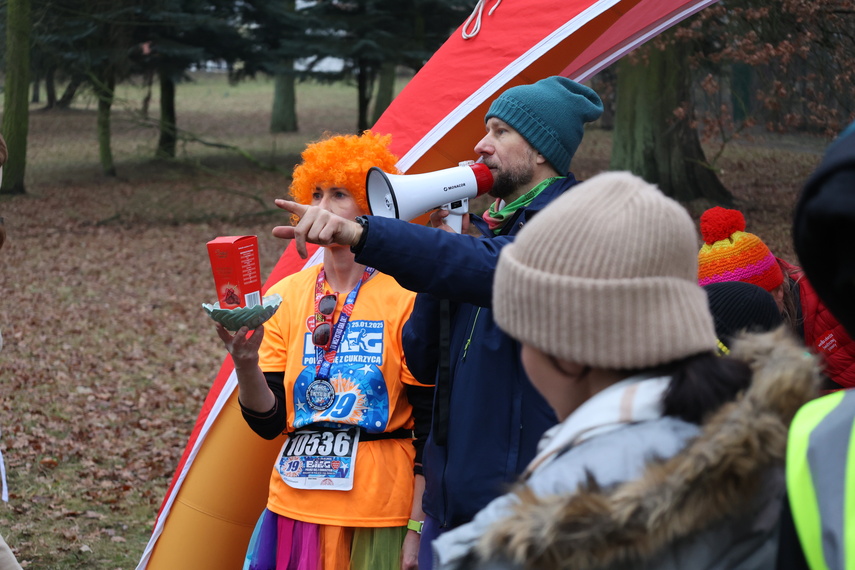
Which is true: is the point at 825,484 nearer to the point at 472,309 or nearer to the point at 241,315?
the point at 472,309

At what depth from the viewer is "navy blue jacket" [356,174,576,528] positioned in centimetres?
239

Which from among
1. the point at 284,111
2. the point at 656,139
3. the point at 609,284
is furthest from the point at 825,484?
the point at 284,111

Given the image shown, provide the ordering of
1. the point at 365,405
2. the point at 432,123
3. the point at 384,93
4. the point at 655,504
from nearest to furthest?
the point at 655,504 → the point at 365,405 → the point at 432,123 → the point at 384,93

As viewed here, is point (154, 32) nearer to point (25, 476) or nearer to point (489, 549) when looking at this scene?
point (25, 476)

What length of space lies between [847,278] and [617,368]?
426 millimetres

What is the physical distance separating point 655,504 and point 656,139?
46.2ft

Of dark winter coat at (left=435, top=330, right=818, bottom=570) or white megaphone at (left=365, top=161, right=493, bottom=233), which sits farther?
white megaphone at (left=365, top=161, right=493, bottom=233)

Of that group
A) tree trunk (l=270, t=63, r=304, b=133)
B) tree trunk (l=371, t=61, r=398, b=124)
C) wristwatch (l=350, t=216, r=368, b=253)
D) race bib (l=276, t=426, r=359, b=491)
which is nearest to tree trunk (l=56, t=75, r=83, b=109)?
tree trunk (l=371, t=61, r=398, b=124)

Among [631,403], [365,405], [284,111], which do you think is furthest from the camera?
[284,111]

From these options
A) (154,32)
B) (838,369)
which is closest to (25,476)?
(838,369)

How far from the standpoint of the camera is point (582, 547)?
4.21ft

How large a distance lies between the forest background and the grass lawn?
0.08ft

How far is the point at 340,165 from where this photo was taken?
337 centimetres

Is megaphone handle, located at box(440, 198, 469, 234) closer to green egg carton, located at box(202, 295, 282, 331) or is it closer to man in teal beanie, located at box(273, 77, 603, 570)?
man in teal beanie, located at box(273, 77, 603, 570)
